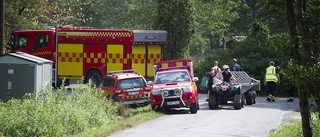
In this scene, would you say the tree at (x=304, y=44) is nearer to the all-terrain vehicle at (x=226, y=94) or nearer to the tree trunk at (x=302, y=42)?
the tree trunk at (x=302, y=42)

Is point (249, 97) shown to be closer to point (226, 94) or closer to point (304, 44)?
point (226, 94)

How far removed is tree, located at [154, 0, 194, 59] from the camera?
4009 cm

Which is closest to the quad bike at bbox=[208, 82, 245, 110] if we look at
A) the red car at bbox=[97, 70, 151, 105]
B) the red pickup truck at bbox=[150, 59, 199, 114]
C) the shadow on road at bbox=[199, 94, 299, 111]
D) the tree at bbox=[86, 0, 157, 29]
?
the shadow on road at bbox=[199, 94, 299, 111]

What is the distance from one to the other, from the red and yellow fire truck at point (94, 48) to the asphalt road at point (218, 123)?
315 inches

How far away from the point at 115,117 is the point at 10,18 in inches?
651

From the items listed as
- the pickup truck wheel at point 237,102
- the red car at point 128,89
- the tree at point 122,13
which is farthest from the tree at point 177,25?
the pickup truck wheel at point 237,102

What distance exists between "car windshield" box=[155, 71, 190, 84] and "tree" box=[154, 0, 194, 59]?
15508 millimetres

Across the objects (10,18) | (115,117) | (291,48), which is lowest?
(115,117)

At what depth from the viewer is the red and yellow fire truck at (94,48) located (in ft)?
111

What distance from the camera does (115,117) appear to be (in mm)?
21438

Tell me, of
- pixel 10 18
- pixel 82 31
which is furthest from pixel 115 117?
pixel 10 18

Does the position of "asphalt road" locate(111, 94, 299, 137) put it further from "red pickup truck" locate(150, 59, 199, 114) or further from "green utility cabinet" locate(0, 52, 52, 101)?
"green utility cabinet" locate(0, 52, 52, 101)

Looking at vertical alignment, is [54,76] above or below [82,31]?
below

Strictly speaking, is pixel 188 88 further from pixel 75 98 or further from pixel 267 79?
pixel 267 79
